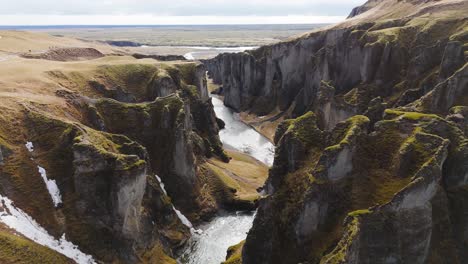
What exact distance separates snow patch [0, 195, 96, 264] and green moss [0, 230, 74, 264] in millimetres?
1392

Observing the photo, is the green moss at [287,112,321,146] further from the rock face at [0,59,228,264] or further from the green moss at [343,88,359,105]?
the green moss at [343,88,359,105]

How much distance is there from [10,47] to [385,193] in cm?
13592

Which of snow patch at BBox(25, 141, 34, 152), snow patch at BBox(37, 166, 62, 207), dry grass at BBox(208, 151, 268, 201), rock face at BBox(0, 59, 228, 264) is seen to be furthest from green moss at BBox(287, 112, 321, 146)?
snow patch at BBox(25, 141, 34, 152)

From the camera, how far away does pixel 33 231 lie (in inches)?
2356

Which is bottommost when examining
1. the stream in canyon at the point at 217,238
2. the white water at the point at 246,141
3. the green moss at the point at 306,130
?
the white water at the point at 246,141

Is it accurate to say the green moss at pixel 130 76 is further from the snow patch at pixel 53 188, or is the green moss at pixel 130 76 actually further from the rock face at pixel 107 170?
the snow patch at pixel 53 188

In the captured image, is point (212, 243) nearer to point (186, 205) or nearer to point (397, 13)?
point (186, 205)

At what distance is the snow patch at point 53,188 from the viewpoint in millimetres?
65125

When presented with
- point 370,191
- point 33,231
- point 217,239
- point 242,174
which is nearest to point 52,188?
point 33,231

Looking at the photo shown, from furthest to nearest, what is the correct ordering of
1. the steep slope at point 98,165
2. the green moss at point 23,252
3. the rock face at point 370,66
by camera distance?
the rock face at point 370,66, the steep slope at point 98,165, the green moss at point 23,252

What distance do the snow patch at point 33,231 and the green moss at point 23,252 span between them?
139 centimetres

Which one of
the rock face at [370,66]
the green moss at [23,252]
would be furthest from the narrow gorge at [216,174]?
the rock face at [370,66]

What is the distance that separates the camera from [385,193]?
49.4 metres

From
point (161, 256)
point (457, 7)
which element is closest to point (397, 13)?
point (457, 7)
